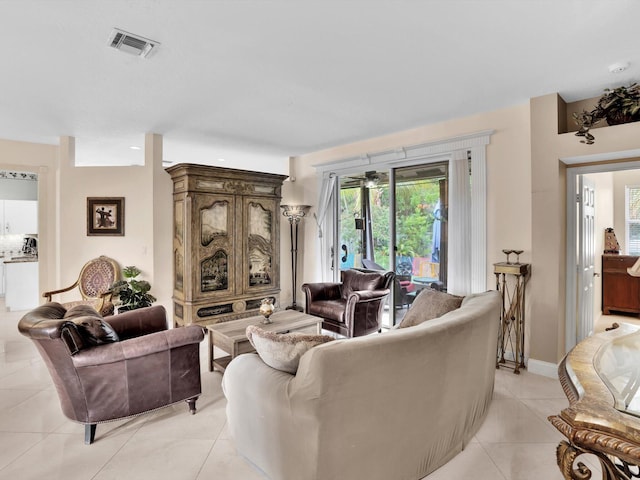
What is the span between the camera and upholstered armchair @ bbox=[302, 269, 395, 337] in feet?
13.0

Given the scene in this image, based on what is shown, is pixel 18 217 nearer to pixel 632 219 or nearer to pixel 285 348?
pixel 285 348

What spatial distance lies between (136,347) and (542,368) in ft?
11.7

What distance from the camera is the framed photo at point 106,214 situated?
475 centimetres

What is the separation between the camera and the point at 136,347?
2283 mm

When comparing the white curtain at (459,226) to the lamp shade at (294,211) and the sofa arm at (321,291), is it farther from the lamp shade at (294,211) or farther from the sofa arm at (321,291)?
the lamp shade at (294,211)

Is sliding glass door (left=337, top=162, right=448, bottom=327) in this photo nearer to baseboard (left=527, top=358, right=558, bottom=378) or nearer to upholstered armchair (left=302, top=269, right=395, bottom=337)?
upholstered armchair (left=302, top=269, right=395, bottom=337)

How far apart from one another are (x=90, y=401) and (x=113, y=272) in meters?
2.84

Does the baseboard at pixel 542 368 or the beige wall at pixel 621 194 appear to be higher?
the beige wall at pixel 621 194

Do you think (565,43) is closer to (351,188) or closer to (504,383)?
(504,383)

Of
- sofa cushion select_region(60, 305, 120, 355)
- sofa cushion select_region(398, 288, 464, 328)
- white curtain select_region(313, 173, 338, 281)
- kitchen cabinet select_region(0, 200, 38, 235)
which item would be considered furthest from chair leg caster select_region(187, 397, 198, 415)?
kitchen cabinet select_region(0, 200, 38, 235)

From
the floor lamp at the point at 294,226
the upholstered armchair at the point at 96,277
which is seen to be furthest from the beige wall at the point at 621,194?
the upholstered armchair at the point at 96,277

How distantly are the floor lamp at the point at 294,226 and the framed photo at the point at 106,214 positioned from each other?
238 centimetres

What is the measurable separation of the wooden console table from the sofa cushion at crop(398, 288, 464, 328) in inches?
42.5

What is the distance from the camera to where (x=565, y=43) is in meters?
2.37
